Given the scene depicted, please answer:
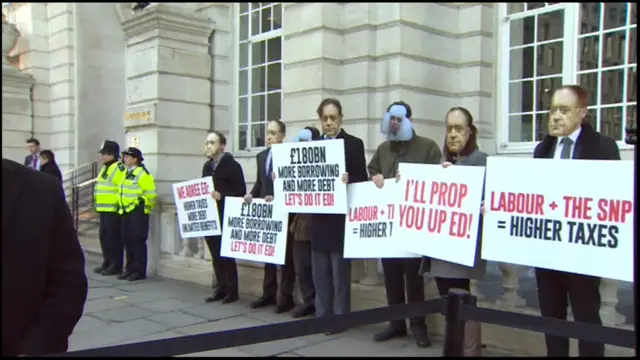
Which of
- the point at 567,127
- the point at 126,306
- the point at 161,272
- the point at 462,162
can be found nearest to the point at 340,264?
the point at 462,162

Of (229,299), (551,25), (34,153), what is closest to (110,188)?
(229,299)

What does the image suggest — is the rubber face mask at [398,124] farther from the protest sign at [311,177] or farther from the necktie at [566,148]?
the necktie at [566,148]

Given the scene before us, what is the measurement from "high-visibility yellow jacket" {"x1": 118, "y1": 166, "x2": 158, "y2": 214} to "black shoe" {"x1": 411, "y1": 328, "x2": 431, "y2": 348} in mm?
4966

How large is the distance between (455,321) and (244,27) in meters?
10.7

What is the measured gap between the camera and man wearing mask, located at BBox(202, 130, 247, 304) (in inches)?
267

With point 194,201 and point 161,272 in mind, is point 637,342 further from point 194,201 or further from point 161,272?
point 161,272

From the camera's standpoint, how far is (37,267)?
175cm

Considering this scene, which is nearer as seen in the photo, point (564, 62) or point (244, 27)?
point (564, 62)

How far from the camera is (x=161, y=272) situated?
28.5ft

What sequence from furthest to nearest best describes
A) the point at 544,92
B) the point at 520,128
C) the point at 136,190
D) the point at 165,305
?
the point at 520,128
the point at 544,92
the point at 136,190
the point at 165,305

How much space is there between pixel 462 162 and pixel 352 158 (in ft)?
4.03

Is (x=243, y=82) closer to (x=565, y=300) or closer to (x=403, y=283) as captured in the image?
(x=403, y=283)

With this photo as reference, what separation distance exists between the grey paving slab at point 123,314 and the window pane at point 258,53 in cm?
663

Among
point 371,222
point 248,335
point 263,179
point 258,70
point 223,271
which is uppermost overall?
point 258,70
